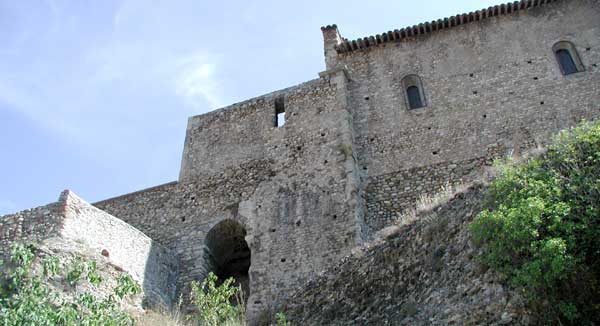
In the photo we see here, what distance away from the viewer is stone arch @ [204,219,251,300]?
48.2 feet

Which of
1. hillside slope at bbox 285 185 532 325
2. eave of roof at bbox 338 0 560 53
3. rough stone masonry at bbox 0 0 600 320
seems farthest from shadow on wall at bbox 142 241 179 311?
eave of roof at bbox 338 0 560 53

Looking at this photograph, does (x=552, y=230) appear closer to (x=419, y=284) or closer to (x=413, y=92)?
(x=419, y=284)

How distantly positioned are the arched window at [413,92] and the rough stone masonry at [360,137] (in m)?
0.04

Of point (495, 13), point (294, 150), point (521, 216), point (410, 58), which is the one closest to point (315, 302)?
point (521, 216)

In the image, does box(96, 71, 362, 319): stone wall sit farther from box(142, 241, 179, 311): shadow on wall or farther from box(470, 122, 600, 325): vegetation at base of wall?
box(470, 122, 600, 325): vegetation at base of wall

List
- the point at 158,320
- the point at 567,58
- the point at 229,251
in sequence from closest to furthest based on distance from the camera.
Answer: the point at 158,320 → the point at 567,58 → the point at 229,251

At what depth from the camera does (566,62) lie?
1509 centimetres

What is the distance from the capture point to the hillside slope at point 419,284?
20.3 feet

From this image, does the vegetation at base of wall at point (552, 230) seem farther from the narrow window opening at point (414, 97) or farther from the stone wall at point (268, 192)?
the narrow window opening at point (414, 97)

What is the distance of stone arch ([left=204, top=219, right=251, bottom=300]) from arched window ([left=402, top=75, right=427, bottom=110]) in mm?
5717

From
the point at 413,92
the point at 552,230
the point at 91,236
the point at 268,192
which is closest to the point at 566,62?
the point at 413,92

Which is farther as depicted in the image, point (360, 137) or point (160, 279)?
point (360, 137)

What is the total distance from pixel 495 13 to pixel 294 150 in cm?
693

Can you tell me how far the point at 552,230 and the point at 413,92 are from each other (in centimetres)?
1033
